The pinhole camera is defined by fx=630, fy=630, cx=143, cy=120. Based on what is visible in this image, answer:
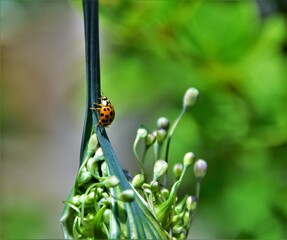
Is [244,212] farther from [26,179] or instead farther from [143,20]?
[26,179]

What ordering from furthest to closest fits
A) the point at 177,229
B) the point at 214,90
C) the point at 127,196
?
the point at 214,90 < the point at 177,229 < the point at 127,196

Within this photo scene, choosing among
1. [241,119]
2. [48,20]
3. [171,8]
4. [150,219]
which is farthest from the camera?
[48,20]

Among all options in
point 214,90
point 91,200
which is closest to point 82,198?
point 91,200

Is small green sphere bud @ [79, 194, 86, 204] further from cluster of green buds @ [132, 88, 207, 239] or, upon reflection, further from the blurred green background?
the blurred green background

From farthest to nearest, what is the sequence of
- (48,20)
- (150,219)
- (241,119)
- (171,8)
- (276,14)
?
1. (48,20)
2. (276,14)
3. (241,119)
4. (171,8)
5. (150,219)

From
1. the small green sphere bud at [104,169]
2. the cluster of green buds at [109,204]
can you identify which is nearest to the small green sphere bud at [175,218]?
the cluster of green buds at [109,204]

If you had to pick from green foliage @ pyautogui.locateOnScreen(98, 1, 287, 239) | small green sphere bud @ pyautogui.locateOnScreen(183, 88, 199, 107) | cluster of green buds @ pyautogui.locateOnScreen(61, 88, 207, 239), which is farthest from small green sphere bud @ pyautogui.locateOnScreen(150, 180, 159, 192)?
green foliage @ pyautogui.locateOnScreen(98, 1, 287, 239)

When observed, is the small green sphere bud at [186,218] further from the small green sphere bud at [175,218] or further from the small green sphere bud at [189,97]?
the small green sphere bud at [189,97]

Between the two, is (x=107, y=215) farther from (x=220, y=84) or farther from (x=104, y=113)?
(x=220, y=84)

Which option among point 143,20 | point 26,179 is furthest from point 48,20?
point 143,20

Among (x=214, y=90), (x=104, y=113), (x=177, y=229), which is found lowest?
(x=177, y=229)
